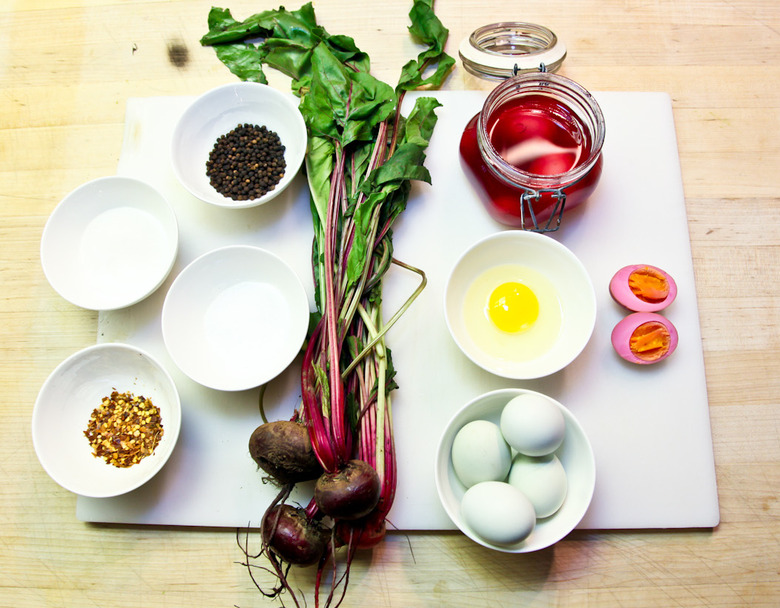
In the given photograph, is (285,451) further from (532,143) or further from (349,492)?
(532,143)

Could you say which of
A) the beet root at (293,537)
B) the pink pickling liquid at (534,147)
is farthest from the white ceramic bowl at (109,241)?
the pink pickling liquid at (534,147)

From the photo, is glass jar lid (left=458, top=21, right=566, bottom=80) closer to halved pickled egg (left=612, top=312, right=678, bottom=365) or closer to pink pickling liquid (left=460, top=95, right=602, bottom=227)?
pink pickling liquid (left=460, top=95, right=602, bottom=227)

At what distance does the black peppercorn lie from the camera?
3.97ft

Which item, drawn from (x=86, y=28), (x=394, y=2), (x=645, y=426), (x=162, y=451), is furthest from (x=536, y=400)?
(x=86, y=28)

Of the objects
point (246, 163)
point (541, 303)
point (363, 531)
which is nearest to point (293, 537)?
point (363, 531)

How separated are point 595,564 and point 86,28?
169cm

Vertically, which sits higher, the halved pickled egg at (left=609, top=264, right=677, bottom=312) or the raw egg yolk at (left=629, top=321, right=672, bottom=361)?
the halved pickled egg at (left=609, top=264, right=677, bottom=312)

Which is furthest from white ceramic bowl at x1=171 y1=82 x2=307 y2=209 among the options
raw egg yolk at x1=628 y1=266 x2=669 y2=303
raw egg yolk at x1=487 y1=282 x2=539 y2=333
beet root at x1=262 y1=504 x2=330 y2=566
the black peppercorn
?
raw egg yolk at x1=628 y1=266 x2=669 y2=303

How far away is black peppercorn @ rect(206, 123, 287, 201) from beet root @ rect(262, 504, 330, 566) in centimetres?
64

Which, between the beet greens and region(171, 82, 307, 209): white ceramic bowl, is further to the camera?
region(171, 82, 307, 209): white ceramic bowl

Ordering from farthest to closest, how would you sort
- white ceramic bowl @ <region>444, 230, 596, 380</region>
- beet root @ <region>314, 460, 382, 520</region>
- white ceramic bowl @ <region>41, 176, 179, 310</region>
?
1. white ceramic bowl @ <region>41, 176, 179, 310</region>
2. white ceramic bowl @ <region>444, 230, 596, 380</region>
3. beet root @ <region>314, 460, 382, 520</region>

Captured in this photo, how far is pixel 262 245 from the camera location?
1.25 metres

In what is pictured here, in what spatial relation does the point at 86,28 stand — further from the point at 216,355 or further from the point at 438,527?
the point at 438,527

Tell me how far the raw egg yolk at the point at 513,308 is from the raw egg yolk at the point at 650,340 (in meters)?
0.20
